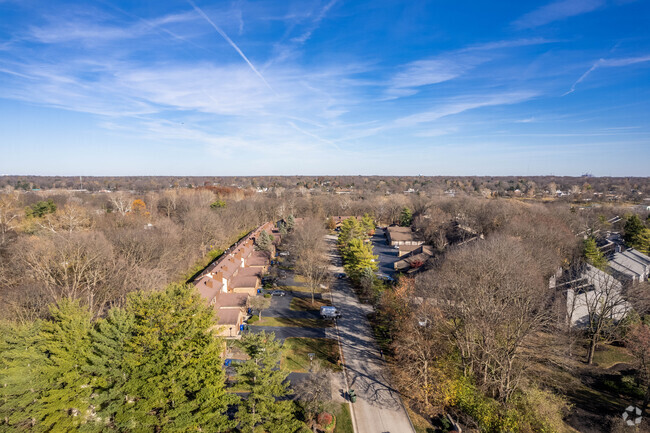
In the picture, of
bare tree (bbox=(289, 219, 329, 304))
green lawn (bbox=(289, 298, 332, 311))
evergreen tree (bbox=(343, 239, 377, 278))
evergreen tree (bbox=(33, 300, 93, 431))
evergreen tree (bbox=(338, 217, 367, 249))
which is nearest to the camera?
evergreen tree (bbox=(33, 300, 93, 431))

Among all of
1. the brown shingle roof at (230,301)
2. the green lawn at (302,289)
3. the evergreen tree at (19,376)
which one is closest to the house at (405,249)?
the green lawn at (302,289)

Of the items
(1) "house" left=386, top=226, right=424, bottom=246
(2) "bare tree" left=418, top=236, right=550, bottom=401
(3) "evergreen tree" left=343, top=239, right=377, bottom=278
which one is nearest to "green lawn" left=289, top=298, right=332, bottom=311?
(3) "evergreen tree" left=343, top=239, right=377, bottom=278

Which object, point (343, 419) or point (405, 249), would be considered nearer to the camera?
point (343, 419)

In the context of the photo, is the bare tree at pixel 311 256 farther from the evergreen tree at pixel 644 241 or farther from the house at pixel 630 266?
the evergreen tree at pixel 644 241

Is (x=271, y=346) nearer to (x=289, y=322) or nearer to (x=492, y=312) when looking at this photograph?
(x=492, y=312)

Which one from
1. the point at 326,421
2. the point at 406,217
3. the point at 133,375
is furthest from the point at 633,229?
the point at 133,375

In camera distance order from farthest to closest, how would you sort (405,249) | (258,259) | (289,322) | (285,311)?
(405,249) → (258,259) → (285,311) → (289,322)

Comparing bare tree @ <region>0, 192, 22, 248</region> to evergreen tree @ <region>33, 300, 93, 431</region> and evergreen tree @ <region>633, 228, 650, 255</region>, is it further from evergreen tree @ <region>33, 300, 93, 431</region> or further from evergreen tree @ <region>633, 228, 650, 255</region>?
evergreen tree @ <region>633, 228, 650, 255</region>
